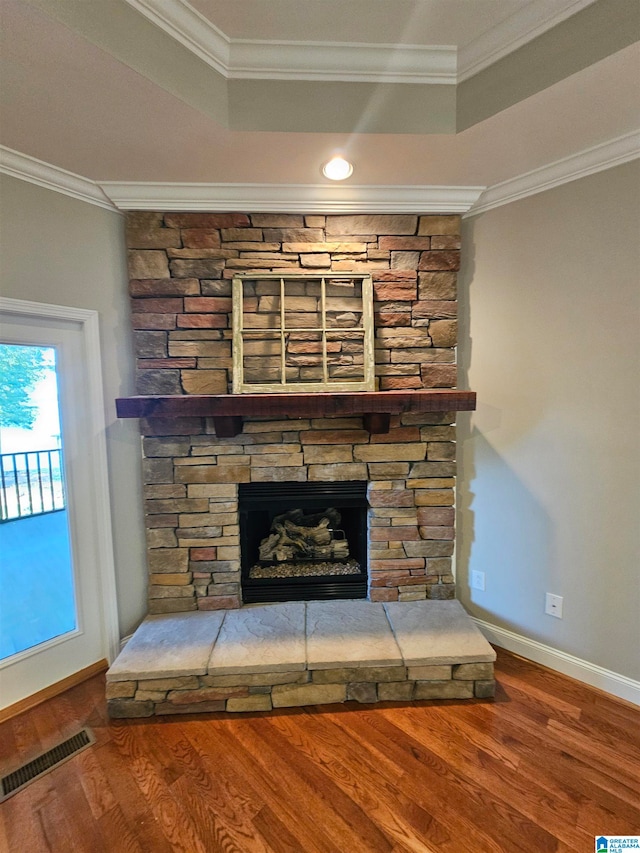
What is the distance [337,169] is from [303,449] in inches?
54.2

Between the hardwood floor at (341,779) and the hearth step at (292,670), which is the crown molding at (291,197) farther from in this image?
the hardwood floor at (341,779)

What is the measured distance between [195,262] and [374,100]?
3.54 ft

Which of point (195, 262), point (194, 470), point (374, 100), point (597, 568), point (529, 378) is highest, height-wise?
point (374, 100)

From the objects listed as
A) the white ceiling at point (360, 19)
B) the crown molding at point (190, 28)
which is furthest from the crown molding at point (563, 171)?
the crown molding at point (190, 28)

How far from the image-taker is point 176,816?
1.28 meters

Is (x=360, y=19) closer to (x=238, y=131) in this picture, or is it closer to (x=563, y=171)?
(x=238, y=131)

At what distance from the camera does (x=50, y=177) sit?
5.60 feet

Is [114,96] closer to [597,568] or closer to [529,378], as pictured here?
[529,378]

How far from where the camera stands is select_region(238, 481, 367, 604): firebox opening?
2.14 metres

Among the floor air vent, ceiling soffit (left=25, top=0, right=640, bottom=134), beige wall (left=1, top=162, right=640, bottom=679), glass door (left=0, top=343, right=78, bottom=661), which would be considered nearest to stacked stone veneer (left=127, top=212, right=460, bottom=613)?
beige wall (left=1, top=162, right=640, bottom=679)

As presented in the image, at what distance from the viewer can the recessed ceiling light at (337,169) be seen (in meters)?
1.69

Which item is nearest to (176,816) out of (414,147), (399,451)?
(399,451)

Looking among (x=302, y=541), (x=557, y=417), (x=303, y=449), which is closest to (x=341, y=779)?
(x=302, y=541)

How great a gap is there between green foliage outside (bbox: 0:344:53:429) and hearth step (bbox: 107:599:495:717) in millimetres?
1213
